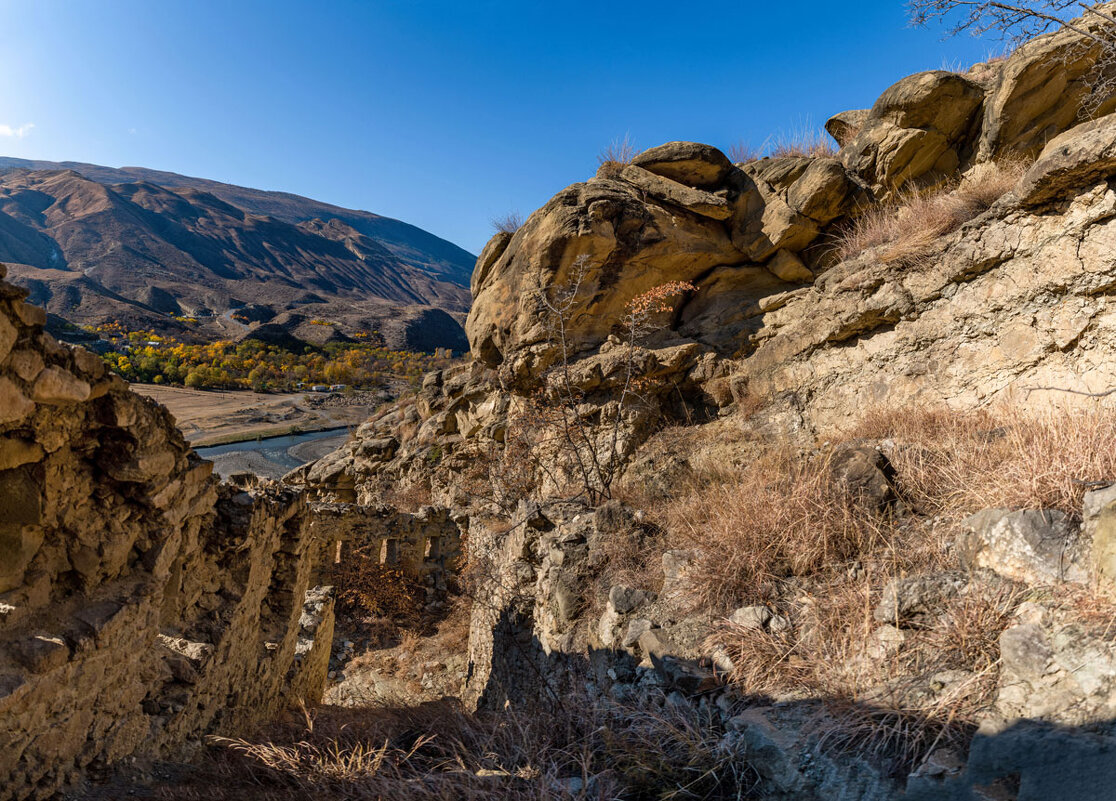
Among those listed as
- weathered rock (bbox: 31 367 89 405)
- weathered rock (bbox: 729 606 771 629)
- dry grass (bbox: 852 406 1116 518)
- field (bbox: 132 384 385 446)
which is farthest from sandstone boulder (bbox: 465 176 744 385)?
field (bbox: 132 384 385 446)

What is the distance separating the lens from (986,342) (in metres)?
6.07

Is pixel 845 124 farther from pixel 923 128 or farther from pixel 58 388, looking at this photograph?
pixel 58 388

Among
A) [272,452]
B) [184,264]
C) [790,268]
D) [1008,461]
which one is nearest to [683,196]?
[790,268]

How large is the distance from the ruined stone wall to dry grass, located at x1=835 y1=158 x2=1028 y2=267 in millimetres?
8111

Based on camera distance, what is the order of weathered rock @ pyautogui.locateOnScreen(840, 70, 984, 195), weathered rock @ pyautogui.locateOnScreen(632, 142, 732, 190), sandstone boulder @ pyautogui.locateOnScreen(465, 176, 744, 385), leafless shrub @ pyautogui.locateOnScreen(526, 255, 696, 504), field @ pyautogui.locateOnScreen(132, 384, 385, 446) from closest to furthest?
1. weathered rock @ pyautogui.locateOnScreen(840, 70, 984, 195)
2. leafless shrub @ pyautogui.locateOnScreen(526, 255, 696, 504)
3. sandstone boulder @ pyautogui.locateOnScreen(465, 176, 744, 385)
4. weathered rock @ pyautogui.locateOnScreen(632, 142, 732, 190)
5. field @ pyautogui.locateOnScreen(132, 384, 385, 446)

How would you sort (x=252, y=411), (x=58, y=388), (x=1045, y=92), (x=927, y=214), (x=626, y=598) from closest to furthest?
(x=58, y=388) → (x=626, y=598) → (x=1045, y=92) → (x=927, y=214) → (x=252, y=411)

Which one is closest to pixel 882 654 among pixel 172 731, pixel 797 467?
pixel 797 467

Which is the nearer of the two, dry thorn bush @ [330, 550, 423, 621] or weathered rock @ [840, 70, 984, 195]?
weathered rock @ [840, 70, 984, 195]

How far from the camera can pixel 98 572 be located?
8.99 feet

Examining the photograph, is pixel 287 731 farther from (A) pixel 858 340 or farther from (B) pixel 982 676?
(A) pixel 858 340

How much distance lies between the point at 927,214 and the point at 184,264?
91.0 m

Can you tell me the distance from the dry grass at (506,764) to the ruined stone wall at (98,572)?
1.62ft

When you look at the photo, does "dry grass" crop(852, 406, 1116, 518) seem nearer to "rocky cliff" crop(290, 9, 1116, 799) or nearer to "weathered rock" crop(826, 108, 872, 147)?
"rocky cliff" crop(290, 9, 1116, 799)

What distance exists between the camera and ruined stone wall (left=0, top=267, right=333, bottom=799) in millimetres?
2229
